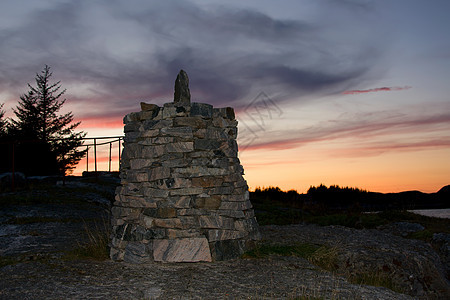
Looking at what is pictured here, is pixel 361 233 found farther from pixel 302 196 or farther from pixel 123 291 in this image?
pixel 302 196

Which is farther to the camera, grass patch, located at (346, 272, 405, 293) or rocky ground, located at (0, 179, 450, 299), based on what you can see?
grass patch, located at (346, 272, 405, 293)

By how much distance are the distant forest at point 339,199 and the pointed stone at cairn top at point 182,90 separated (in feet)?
43.0

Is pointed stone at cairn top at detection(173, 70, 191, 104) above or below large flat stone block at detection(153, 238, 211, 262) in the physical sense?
above

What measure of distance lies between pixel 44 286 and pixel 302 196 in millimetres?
19172

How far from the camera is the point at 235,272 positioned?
669cm

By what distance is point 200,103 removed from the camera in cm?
794

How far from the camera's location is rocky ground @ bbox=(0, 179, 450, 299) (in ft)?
18.9

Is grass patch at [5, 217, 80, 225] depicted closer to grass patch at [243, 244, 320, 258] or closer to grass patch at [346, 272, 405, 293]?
grass patch at [243, 244, 320, 258]

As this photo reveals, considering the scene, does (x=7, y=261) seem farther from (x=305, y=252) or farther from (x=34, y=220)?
(x=305, y=252)

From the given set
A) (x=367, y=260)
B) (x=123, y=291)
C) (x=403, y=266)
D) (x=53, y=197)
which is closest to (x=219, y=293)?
(x=123, y=291)

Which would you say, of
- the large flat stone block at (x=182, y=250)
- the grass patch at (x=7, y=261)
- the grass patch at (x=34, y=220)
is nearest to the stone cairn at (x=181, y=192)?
the large flat stone block at (x=182, y=250)

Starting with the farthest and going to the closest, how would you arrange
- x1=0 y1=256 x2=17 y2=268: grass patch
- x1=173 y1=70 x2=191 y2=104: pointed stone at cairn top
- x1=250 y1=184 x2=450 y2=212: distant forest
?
x1=250 y1=184 x2=450 y2=212: distant forest
x1=173 y1=70 x2=191 y2=104: pointed stone at cairn top
x1=0 y1=256 x2=17 y2=268: grass patch

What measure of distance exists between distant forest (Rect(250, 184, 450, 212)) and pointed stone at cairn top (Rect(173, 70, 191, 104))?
13.1 m

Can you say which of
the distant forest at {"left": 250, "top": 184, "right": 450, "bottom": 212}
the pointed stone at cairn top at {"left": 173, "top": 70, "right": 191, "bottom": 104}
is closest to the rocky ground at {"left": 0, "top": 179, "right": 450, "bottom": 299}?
the pointed stone at cairn top at {"left": 173, "top": 70, "right": 191, "bottom": 104}
